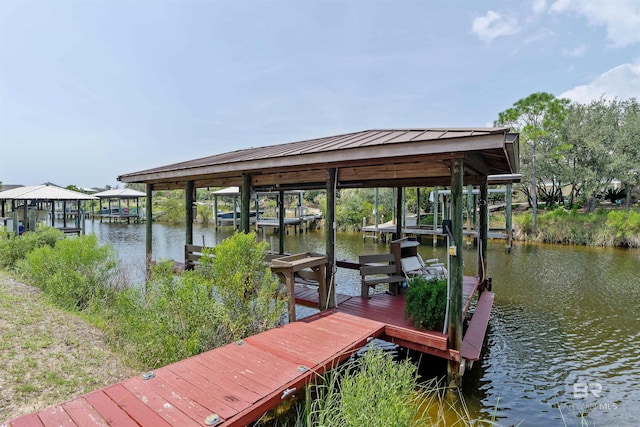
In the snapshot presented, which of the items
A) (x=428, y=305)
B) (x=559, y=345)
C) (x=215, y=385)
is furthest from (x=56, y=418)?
(x=559, y=345)

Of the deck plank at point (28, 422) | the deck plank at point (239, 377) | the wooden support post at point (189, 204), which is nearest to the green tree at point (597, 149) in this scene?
the deck plank at point (239, 377)

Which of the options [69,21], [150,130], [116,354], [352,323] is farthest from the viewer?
[150,130]

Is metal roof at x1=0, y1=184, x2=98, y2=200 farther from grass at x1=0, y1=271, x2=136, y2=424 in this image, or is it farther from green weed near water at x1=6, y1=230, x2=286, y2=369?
green weed near water at x1=6, y1=230, x2=286, y2=369

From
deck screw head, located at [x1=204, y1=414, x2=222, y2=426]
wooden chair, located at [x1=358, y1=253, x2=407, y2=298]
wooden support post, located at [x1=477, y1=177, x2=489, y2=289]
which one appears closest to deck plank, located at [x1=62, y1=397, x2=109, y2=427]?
deck screw head, located at [x1=204, y1=414, x2=222, y2=426]

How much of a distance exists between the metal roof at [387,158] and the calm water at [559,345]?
8.10ft

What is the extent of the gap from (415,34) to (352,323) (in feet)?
28.4

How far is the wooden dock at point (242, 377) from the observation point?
86.0 inches

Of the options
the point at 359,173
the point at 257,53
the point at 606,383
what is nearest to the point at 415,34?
the point at 257,53

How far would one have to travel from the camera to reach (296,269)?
436 cm

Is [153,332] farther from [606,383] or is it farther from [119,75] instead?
[119,75]

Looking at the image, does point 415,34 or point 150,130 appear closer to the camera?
point 415,34

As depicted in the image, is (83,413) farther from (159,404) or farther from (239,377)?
(239,377)

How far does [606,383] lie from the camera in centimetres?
427

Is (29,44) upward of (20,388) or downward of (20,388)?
upward
